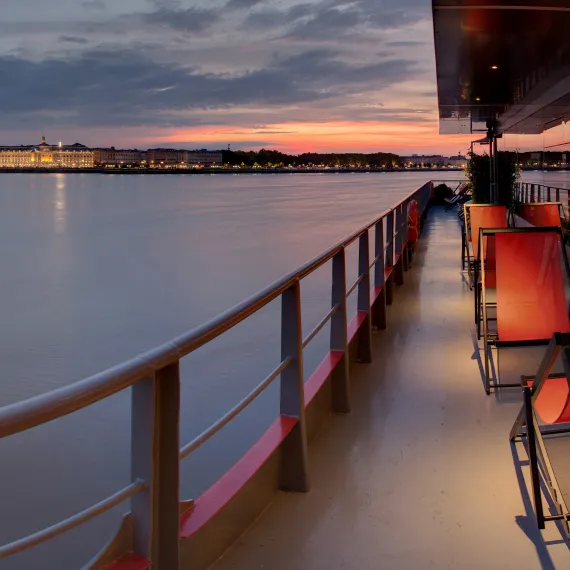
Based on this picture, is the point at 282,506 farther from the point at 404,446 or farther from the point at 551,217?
the point at 551,217

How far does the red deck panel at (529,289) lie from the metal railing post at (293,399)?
1.74 metres

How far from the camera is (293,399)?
289cm

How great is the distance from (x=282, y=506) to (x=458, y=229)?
14.5 meters

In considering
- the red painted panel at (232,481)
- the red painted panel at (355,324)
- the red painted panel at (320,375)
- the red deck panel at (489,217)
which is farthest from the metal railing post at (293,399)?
the red deck panel at (489,217)

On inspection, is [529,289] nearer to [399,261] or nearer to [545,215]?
Answer: [399,261]

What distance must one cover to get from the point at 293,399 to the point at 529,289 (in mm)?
1963

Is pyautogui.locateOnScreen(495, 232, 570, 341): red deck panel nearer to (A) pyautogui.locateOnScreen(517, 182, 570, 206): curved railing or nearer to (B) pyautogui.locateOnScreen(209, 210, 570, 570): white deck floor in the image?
(B) pyautogui.locateOnScreen(209, 210, 570, 570): white deck floor

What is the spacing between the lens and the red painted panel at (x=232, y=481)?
2141 millimetres

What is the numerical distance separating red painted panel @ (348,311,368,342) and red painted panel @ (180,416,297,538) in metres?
1.73

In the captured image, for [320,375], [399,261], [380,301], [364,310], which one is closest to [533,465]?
[320,375]

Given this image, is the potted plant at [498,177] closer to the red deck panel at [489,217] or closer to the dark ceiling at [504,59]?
the dark ceiling at [504,59]

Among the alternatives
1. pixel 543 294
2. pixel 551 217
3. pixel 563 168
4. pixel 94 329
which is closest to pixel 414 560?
pixel 543 294

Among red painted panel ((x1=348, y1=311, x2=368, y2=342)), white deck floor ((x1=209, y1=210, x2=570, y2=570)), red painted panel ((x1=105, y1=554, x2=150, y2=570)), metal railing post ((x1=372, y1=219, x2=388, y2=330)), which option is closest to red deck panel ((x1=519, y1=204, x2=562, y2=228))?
metal railing post ((x1=372, y1=219, x2=388, y2=330))

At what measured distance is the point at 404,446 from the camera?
3410 millimetres
